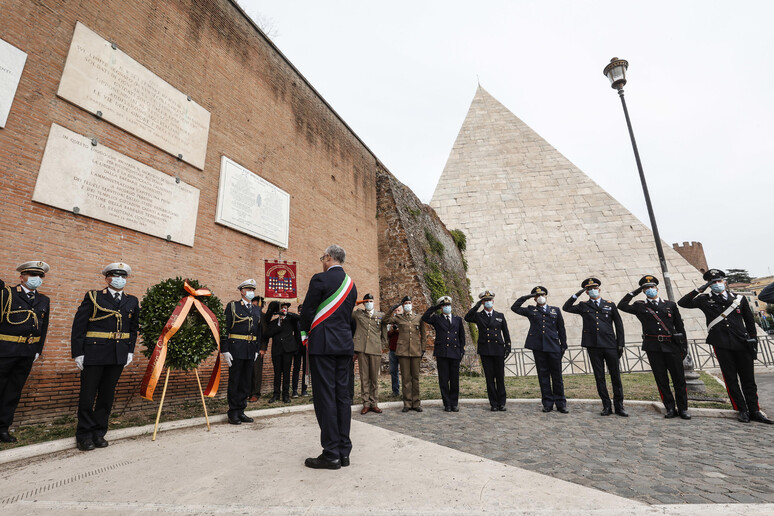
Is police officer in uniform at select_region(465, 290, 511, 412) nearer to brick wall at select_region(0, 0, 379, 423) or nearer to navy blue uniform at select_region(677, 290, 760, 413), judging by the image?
navy blue uniform at select_region(677, 290, 760, 413)

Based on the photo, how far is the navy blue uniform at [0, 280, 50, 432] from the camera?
4.20 meters

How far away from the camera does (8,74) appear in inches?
207

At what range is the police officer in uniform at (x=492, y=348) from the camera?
6.39 m

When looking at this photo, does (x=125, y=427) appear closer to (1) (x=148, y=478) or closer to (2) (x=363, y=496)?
(1) (x=148, y=478)

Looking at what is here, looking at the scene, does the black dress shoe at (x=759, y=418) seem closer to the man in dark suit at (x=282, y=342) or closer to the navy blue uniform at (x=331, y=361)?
the navy blue uniform at (x=331, y=361)

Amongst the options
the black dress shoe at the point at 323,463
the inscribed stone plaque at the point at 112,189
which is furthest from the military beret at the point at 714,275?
the inscribed stone plaque at the point at 112,189

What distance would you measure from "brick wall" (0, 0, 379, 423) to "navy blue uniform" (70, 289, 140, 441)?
1.47m

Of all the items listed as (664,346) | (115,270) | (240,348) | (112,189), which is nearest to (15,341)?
(115,270)

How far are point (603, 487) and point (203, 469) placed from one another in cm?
305

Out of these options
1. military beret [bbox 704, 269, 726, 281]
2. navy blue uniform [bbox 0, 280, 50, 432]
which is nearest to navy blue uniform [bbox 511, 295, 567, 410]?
military beret [bbox 704, 269, 726, 281]

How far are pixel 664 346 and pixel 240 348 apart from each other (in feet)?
20.8

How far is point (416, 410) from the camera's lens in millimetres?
6285

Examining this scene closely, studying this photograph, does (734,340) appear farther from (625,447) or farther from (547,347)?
(625,447)

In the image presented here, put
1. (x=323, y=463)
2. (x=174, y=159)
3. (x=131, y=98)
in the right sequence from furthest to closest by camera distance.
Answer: (x=174, y=159), (x=131, y=98), (x=323, y=463)
